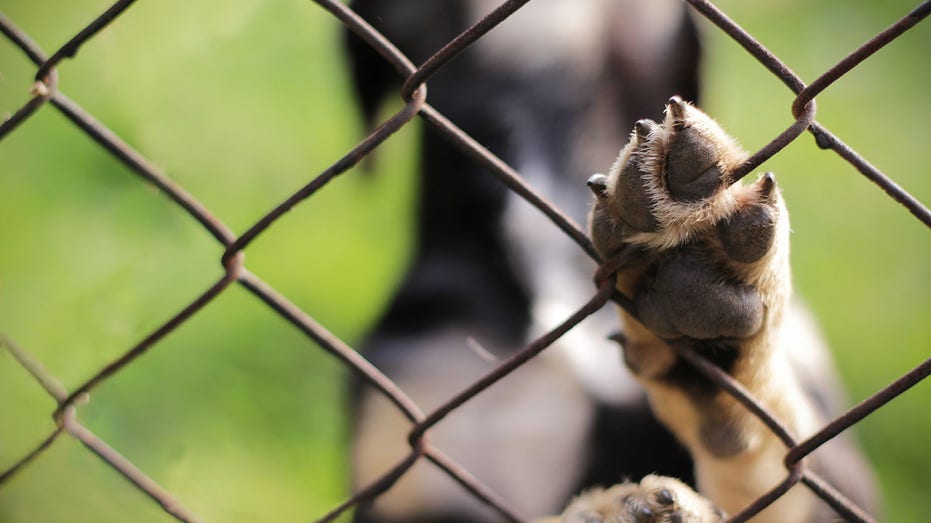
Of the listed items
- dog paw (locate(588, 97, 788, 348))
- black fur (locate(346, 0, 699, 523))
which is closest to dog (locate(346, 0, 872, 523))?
black fur (locate(346, 0, 699, 523))

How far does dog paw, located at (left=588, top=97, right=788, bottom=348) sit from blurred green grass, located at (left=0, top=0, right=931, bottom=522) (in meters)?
1.26

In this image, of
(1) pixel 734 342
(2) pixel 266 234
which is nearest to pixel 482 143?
(1) pixel 734 342

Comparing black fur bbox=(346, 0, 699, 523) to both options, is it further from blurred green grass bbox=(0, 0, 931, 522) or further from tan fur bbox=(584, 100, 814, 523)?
tan fur bbox=(584, 100, 814, 523)

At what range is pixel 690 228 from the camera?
0.82 metres

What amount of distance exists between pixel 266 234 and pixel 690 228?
2.68 metres

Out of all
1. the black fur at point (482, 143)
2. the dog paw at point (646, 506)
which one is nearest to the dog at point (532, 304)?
the black fur at point (482, 143)

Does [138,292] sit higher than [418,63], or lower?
higher

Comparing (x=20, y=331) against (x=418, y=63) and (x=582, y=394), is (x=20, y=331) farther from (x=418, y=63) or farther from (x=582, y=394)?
(x=582, y=394)

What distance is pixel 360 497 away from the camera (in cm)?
111

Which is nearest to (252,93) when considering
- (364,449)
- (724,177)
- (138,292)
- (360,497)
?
(138,292)

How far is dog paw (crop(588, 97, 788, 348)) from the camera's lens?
30.6 inches

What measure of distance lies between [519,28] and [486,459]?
3.14 ft

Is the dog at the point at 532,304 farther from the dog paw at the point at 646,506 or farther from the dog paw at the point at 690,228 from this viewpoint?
the dog paw at the point at 690,228

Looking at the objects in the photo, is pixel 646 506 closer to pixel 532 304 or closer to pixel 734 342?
pixel 734 342
